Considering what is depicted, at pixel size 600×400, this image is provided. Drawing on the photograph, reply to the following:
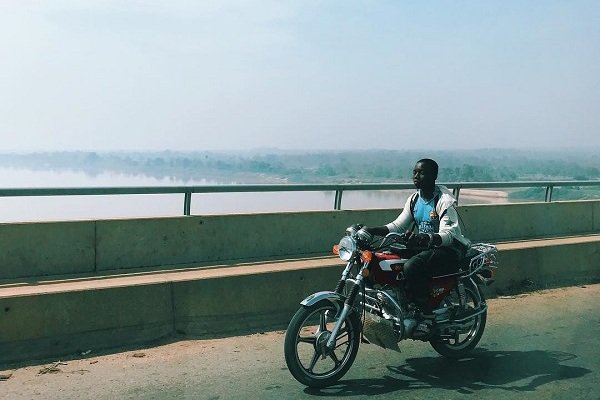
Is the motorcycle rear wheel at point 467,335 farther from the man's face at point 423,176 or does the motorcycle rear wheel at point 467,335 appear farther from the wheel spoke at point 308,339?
the wheel spoke at point 308,339

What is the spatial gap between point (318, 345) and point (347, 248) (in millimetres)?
849

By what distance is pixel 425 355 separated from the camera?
7207 millimetres

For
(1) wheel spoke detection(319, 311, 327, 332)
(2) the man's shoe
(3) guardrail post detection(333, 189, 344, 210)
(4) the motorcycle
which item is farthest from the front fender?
(3) guardrail post detection(333, 189, 344, 210)

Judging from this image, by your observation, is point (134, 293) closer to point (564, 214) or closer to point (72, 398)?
Answer: point (72, 398)

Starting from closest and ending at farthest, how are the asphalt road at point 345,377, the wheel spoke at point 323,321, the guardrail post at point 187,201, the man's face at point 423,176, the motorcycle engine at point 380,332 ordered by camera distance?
the asphalt road at point 345,377, the wheel spoke at point 323,321, the motorcycle engine at point 380,332, the man's face at point 423,176, the guardrail post at point 187,201

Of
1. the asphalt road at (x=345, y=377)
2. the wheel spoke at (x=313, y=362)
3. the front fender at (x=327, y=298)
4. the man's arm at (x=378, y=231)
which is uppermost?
the man's arm at (x=378, y=231)

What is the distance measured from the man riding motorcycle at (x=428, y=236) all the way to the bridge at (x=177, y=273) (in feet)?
6.96

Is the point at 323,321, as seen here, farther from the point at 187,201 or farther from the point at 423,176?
the point at 187,201

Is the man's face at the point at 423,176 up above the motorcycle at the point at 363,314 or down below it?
above

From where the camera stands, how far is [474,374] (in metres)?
6.56

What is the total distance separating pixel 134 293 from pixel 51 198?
2.12m

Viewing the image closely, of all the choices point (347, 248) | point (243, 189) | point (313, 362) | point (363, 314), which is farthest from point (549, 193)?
point (313, 362)

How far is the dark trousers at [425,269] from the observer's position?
6488 mm

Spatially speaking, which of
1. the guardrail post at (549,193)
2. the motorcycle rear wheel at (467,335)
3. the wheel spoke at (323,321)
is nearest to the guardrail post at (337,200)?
the motorcycle rear wheel at (467,335)
